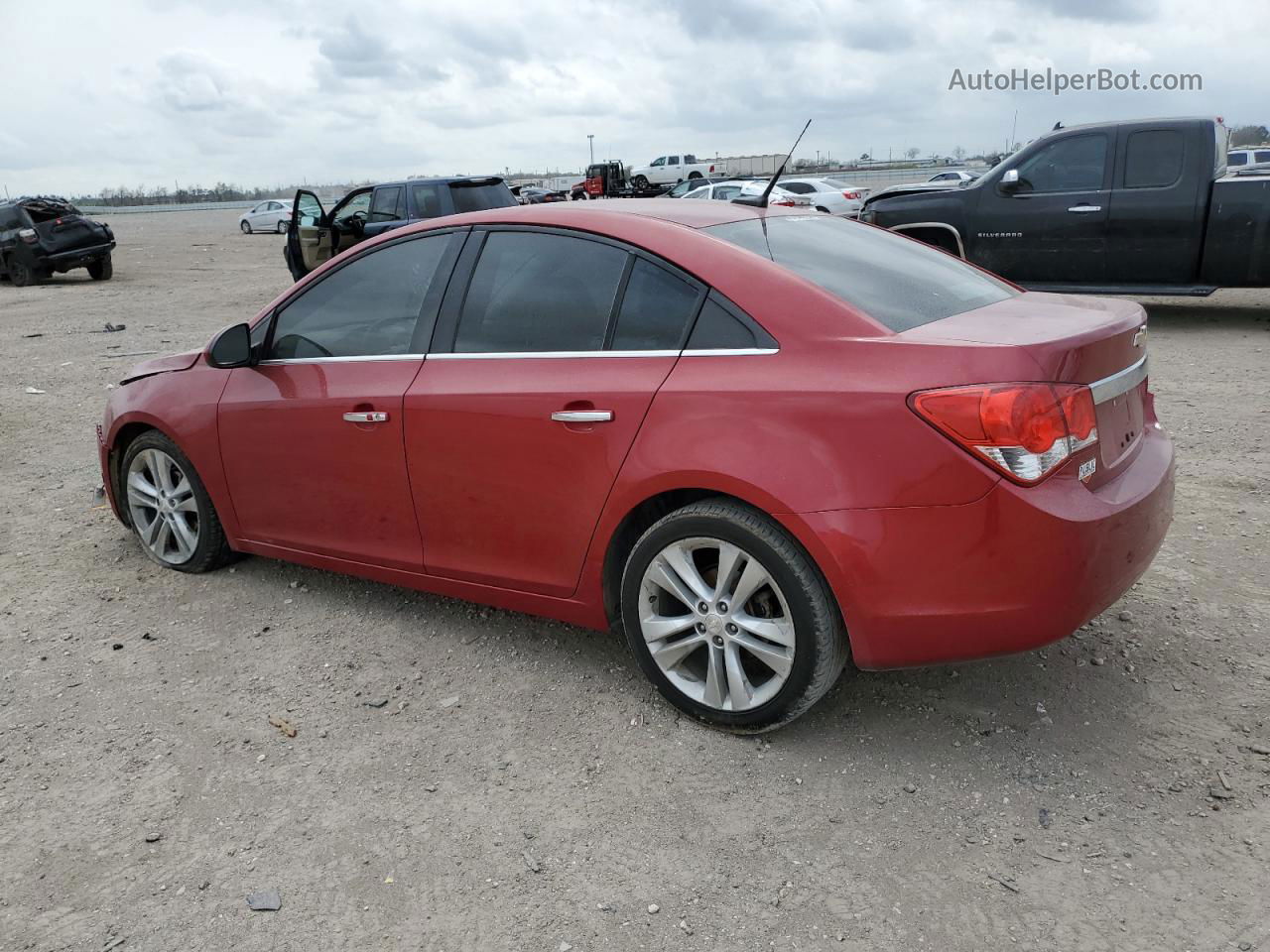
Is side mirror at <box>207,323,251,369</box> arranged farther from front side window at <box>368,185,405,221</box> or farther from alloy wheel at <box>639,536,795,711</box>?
front side window at <box>368,185,405,221</box>

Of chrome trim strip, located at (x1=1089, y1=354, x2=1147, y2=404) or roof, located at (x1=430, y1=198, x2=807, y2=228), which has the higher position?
roof, located at (x1=430, y1=198, x2=807, y2=228)

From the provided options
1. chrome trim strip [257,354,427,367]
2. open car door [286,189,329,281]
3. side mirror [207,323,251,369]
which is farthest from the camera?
open car door [286,189,329,281]

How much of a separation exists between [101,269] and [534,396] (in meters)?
20.9

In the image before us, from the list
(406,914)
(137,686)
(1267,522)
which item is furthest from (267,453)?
(1267,522)

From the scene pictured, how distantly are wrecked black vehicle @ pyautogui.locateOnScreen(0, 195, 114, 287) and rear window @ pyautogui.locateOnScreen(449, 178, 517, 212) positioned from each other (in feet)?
30.4

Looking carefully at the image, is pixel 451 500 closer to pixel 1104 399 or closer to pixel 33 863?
pixel 33 863

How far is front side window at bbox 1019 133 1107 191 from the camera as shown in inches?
399

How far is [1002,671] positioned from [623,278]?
1.81 metres

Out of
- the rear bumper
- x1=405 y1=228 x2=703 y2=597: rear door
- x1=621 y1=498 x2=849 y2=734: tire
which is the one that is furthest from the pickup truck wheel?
the rear bumper

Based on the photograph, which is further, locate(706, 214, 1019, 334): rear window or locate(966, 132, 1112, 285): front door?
locate(966, 132, 1112, 285): front door

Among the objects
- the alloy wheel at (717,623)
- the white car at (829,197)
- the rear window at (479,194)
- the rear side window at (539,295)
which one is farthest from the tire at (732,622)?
the white car at (829,197)

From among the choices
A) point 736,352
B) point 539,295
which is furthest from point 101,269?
point 736,352

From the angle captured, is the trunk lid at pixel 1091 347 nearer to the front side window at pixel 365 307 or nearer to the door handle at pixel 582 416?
the door handle at pixel 582 416

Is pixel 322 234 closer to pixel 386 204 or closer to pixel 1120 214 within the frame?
pixel 386 204
